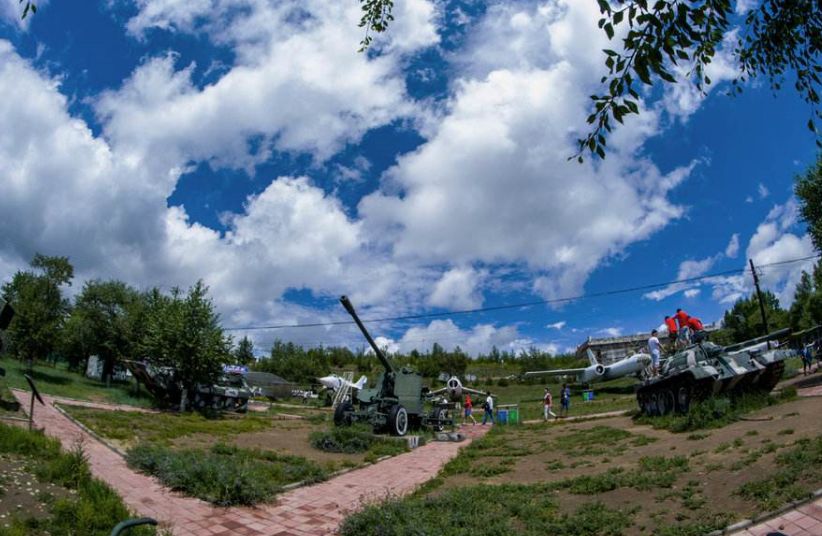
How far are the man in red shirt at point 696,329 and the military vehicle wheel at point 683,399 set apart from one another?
5.33 feet

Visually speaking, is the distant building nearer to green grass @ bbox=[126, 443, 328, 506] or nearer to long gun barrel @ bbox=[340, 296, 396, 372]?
long gun barrel @ bbox=[340, 296, 396, 372]

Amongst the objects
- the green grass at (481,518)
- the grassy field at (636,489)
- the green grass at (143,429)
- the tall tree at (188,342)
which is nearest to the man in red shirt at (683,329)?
the grassy field at (636,489)

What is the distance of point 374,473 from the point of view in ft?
36.5

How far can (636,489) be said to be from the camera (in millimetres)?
7359

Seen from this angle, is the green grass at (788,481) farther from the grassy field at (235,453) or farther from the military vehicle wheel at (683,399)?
the military vehicle wheel at (683,399)

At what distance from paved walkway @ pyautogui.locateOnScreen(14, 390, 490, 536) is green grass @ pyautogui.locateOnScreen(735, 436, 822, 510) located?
4535 millimetres

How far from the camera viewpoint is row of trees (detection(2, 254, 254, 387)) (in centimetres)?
2470

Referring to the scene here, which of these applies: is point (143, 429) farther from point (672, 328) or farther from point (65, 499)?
point (672, 328)

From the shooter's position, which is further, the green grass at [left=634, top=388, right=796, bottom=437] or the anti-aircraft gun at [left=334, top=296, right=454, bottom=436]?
the anti-aircraft gun at [left=334, top=296, right=454, bottom=436]

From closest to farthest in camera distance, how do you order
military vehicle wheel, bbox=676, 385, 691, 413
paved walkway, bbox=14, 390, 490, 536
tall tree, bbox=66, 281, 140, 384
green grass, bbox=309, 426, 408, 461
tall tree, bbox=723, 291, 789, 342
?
1. paved walkway, bbox=14, 390, 490, 536
2. green grass, bbox=309, 426, 408, 461
3. military vehicle wheel, bbox=676, 385, 691, 413
4. tall tree, bbox=66, 281, 140, 384
5. tall tree, bbox=723, 291, 789, 342

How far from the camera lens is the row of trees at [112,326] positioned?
81.0 ft

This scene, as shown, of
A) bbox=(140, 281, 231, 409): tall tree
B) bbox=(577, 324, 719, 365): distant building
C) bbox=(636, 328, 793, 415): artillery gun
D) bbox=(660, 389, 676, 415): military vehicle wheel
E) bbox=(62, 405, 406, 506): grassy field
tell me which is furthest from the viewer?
bbox=(577, 324, 719, 365): distant building

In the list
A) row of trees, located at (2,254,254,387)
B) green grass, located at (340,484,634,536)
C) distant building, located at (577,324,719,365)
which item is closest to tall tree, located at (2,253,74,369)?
row of trees, located at (2,254,254,387)

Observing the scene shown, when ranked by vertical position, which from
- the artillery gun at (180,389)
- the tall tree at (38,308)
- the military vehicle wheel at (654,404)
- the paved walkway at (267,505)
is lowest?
the paved walkway at (267,505)
